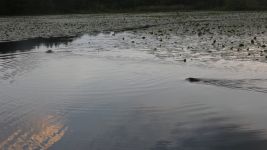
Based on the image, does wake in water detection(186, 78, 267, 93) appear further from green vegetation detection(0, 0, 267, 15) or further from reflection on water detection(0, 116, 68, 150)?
green vegetation detection(0, 0, 267, 15)

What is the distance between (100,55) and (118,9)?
6637 cm

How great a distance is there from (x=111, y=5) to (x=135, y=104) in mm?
77644

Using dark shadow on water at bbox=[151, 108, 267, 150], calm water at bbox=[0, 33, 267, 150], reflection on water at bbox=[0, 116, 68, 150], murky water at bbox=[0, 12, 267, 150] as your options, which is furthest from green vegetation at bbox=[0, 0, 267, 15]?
dark shadow on water at bbox=[151, 108, 267, 150]

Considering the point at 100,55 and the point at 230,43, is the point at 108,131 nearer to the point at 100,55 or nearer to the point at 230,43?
the point at 100,55

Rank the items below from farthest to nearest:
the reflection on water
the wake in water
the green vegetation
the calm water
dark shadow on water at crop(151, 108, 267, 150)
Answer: the green vegetation
the wake in water
the calm water
the reflection on water
dark shadow on water at crop(151, 108, 267, 150)

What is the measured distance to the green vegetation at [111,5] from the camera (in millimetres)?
70125

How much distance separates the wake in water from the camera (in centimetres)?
1036

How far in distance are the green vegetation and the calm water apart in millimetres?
57604

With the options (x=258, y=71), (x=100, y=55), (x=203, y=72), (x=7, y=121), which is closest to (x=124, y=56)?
(x=100, y=55)

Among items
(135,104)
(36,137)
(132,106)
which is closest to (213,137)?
(132,106)

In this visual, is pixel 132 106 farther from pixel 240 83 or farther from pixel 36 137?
pixel 240 83

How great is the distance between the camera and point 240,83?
35.8 ft

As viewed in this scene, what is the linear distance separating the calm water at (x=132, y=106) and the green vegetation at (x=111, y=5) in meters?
57.6

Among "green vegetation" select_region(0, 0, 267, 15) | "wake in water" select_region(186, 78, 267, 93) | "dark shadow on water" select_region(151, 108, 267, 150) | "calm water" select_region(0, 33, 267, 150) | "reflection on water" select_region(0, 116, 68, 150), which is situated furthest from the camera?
"green vegetation" select_region(0, 0, 267, 15)
